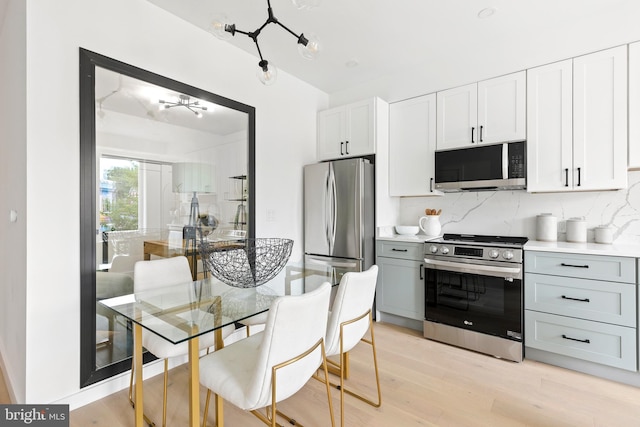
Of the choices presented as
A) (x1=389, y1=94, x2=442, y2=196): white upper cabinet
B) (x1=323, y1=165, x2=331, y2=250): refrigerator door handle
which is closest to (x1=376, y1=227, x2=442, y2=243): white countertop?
(x1=389, y1=94, x2=442, y2=196): white upper cabinet

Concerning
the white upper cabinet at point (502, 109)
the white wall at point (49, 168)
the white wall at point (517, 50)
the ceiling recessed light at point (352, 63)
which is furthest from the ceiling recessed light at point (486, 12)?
the white wall at point (49, 168)

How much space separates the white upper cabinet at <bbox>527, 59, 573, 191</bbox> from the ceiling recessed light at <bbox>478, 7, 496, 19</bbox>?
620 mm

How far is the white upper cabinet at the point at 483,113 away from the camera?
2.70 metres

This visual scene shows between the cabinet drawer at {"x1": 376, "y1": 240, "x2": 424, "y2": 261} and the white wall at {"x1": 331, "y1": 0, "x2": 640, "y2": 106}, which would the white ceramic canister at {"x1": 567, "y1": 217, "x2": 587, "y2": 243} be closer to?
the cabinet drawer at {"x1": 376, "y1": 240, "x2": 424, "y2": 261}

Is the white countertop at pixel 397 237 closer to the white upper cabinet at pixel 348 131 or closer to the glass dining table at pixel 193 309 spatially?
the white upper cabinet at pixel 348 131

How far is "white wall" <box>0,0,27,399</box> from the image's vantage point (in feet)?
5.79

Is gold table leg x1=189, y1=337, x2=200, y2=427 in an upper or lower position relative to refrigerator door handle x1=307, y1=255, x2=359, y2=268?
lower

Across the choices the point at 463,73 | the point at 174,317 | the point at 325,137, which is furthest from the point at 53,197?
the point at 463,73

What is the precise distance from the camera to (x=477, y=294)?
8.59 ft

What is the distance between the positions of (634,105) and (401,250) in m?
2.09

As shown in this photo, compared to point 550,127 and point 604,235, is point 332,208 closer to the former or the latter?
point 550,127

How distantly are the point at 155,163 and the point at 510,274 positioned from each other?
9.58 ft

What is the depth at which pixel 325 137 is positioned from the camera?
3.70m

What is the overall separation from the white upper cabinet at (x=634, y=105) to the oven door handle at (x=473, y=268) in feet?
3.78
